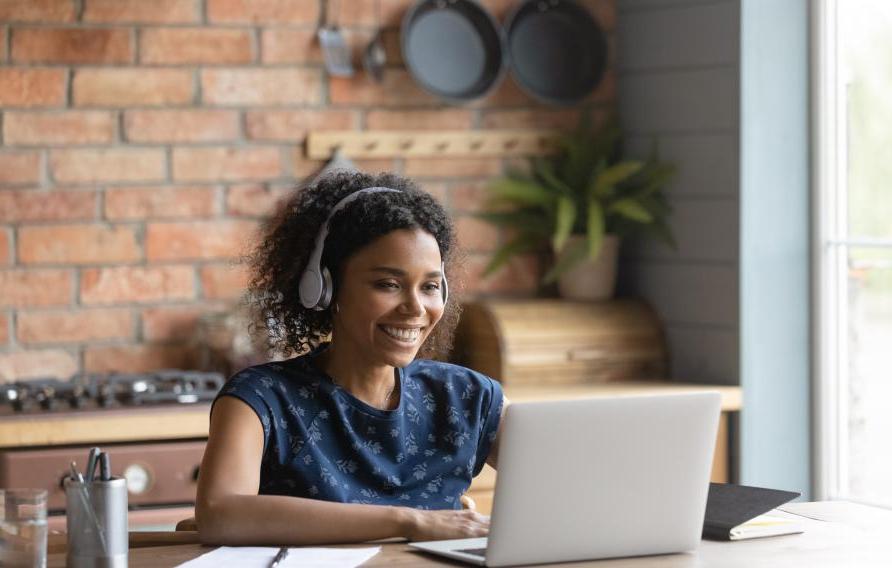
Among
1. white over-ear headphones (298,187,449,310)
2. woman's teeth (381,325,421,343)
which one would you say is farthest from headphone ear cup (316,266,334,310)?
woman's teeth (381,325,421,343)

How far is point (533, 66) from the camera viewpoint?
397cm

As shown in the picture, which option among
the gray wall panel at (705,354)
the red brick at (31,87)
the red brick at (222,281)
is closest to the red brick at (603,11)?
the gray wall panel at (705,354)

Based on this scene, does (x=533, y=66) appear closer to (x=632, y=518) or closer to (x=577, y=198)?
(x=577, y=198)

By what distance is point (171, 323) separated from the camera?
3.66 m

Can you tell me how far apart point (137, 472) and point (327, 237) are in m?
1.07

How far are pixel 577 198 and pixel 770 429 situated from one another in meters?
0.81

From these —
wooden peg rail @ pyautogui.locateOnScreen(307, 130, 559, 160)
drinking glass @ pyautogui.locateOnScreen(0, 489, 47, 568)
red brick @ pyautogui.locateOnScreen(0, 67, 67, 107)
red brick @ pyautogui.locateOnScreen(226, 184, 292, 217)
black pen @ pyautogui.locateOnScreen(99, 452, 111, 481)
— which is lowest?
drinking glass @ pyautogui.locateOnScreen(0, 489, 47, 568)

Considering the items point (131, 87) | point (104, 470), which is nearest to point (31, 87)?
point (131, 87)

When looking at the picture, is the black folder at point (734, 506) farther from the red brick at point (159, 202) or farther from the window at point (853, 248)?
the red brick at point (159, 202)

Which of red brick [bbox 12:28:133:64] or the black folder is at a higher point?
red brick [bbox 12:28:133:64]

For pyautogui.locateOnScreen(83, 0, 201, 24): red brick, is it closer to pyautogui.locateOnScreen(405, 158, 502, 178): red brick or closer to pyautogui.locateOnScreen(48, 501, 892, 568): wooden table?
pyautogui.locateOnScreen(405, 158, 502, 178): red brick

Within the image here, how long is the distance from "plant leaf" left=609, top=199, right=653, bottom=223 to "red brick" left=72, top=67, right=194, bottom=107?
116cm

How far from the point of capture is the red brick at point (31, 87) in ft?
11.4

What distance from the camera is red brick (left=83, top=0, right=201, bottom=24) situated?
3549 millimetres
